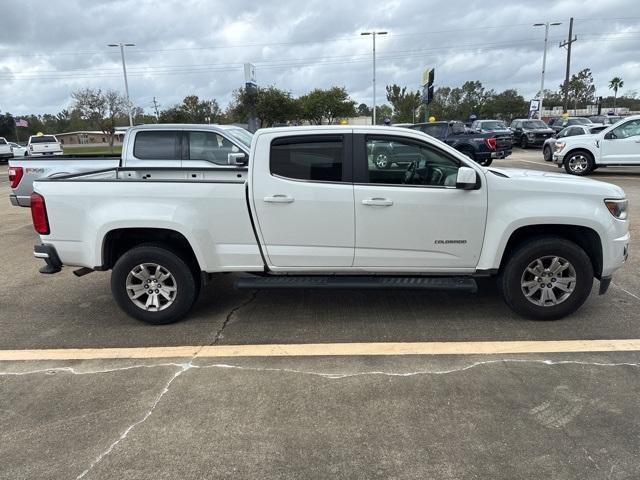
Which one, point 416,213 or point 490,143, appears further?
point 490,143

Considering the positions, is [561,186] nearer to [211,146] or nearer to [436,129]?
[211,146]

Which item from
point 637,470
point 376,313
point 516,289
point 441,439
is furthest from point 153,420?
point 516,289

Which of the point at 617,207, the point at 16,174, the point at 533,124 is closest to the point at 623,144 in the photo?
the point at 617,207

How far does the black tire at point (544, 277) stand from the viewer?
172 inches

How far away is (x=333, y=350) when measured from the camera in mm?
4094

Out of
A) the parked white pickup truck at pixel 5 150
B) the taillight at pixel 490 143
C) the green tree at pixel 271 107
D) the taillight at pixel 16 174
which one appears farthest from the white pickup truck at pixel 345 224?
the green tree at pixel 271 107

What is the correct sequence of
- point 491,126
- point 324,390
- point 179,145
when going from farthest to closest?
point 491,126
point 179,145
point 324,390

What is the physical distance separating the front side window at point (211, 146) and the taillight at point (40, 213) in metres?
3.65

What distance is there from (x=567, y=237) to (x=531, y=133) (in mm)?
27612

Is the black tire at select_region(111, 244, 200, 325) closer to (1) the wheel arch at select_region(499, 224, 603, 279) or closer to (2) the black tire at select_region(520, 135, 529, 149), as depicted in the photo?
(1) the wheel arch at select_region(499, 224, 603, 279)

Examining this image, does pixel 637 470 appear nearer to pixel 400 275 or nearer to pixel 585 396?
pixel 585 396

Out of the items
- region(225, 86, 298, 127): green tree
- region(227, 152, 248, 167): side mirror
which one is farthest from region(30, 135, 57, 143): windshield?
region(227, 152, 248, 167): side mirror

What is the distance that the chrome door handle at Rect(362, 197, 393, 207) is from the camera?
4.31m

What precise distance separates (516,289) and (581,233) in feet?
2.58
